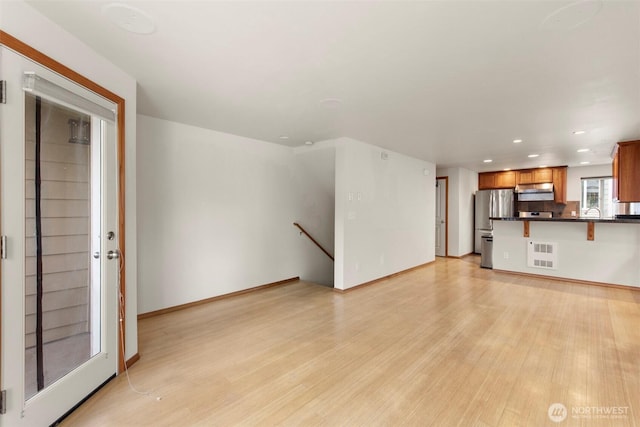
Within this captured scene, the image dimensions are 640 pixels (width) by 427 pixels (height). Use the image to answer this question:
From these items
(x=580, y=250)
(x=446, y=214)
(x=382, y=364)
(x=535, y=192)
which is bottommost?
(x=382, y=364)

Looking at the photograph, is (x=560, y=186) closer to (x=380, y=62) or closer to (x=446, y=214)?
(x=446, y=214)

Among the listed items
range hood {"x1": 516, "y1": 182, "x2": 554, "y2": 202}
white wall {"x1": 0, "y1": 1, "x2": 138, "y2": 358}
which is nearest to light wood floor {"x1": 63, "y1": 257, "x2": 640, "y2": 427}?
white wall {"x1": 0, "y1": 1, "x2": 138, "y2": 358}

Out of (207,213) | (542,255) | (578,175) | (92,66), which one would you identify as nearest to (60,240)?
(92,66)

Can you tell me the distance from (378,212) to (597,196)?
6.15 metres

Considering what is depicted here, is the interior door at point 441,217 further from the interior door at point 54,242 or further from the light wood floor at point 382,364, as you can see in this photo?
the interior door at point 54,242

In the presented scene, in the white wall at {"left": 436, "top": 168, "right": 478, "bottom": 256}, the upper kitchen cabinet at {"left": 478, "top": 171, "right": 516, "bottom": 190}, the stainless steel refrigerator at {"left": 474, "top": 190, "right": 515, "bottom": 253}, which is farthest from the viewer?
the upper kitchen cabinet at {"left": 478, "top": 171, "right": 516, "bottom": 190}

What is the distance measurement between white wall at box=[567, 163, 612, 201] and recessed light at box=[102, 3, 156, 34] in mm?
9136

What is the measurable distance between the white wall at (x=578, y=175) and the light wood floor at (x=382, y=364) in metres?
4.00

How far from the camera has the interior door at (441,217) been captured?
24.4 ft

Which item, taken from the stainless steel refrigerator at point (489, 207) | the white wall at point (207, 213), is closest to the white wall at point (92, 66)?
the white wall at point (207, 213)

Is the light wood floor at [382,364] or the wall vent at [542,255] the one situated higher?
the wall vent at [542,255]

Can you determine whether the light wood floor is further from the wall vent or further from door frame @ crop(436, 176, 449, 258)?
door frame @ crop(436, 176, 449, 258)

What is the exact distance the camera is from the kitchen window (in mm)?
6719

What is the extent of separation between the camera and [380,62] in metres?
2.02
